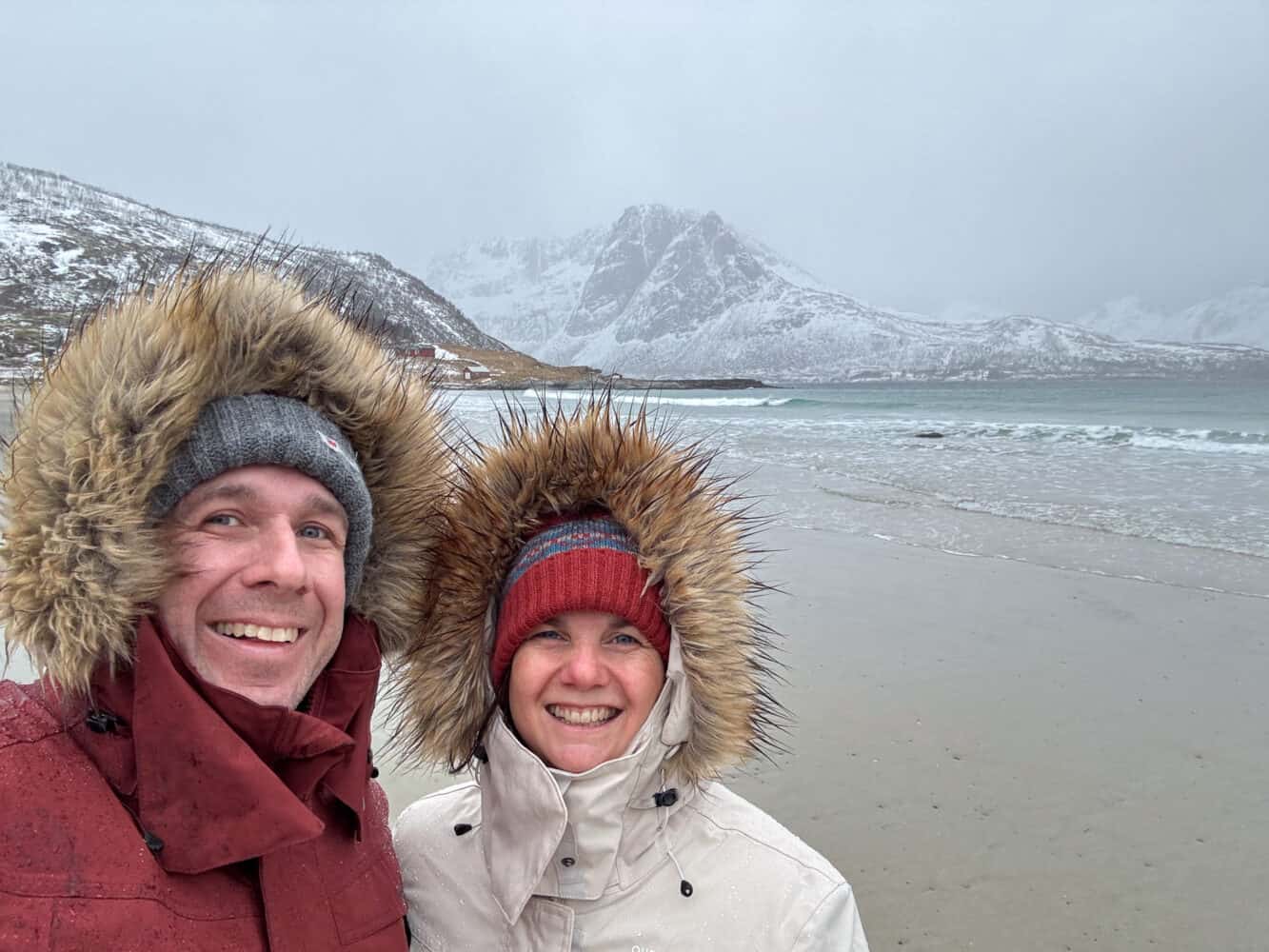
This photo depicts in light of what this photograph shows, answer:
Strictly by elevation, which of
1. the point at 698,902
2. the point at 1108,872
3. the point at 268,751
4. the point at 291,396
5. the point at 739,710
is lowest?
the point at 1108,872

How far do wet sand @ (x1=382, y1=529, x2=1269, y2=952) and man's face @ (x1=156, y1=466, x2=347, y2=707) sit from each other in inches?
97.9

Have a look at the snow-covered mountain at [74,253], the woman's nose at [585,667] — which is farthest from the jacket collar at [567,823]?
the snow-covered mountain at [74,253]

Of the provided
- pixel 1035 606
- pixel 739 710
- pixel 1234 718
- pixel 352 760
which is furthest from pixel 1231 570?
pixel 352 760

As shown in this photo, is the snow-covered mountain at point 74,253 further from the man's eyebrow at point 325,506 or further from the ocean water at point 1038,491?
the man's eyebrow at point 325,506

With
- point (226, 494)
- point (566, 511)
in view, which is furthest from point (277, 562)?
point (566, 511)

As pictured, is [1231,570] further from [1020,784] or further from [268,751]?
[268,751]

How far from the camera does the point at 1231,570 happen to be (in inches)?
295

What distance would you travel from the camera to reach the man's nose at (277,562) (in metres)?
1.37

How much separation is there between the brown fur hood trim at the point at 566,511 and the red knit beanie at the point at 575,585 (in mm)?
43

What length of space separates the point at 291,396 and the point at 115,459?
0.36 meters

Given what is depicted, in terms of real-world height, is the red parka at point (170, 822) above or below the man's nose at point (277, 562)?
below

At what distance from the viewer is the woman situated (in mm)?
1614

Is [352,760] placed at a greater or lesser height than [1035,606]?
greater

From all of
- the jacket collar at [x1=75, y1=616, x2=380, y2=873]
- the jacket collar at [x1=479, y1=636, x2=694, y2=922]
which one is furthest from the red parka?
the jacket collar at [x1=479, y1=636, x2=694, y2=922]
